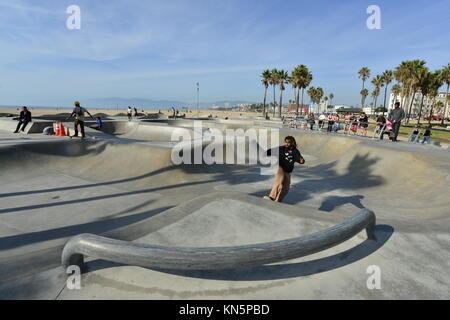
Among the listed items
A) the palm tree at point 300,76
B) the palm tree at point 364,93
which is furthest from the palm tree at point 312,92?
the palm tree at point 300,76

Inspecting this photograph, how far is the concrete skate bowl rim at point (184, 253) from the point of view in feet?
6.92

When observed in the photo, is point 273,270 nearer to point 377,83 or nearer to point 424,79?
point 424,79

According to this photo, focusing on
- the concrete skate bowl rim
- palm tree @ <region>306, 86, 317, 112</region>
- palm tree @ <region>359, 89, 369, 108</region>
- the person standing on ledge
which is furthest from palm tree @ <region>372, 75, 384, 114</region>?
the concrete skate bowl rim

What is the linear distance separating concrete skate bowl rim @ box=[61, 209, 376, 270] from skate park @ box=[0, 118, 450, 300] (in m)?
A: 0.33

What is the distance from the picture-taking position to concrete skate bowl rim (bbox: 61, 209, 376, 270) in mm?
2109

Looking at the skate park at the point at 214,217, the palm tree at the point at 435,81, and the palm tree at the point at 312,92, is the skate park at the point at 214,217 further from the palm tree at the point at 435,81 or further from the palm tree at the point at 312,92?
the palm tree at the point at 312,92

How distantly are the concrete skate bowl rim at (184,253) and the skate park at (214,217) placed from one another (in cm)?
33

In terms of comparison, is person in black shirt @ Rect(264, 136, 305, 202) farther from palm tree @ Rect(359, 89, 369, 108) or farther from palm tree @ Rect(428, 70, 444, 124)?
palm tree @ Rect(359, 89, 369, 108)

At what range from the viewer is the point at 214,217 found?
13.0 feet

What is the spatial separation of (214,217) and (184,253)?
6.13ft

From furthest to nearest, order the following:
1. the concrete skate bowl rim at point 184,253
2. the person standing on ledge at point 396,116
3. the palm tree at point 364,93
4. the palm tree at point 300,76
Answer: the palm tree at point 364,93, the palm tree at point 300,76, the person standing on ledge at point 396,116, the concrete skate bowl rim at point 184,253

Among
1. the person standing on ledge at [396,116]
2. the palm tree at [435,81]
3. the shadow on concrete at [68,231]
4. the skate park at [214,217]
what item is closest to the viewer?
the skate park at [214,217]

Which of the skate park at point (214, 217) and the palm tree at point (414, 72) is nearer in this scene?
the skate park at point (214, 217)

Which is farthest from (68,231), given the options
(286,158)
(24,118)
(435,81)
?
(435,81)
